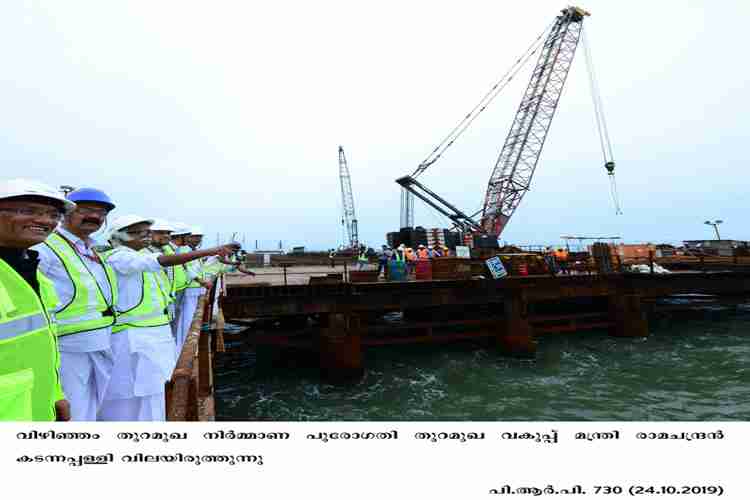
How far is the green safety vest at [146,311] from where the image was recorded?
3051 millimetres

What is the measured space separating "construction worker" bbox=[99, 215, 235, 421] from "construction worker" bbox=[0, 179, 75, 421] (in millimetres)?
1021

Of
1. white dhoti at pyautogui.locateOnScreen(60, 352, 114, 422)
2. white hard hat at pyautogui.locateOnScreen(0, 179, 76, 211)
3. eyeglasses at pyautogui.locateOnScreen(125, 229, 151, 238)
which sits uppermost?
white hard hat at pyautogui.locateOnScreen(0, 179, 76, 211)

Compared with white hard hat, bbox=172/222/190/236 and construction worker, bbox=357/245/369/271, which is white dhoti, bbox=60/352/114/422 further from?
construction worker, bbox=357/245/369/271

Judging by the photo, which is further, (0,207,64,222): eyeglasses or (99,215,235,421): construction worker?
(99,215,235,421): construction worker

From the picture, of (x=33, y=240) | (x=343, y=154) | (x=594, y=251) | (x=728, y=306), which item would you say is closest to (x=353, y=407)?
(x=33, y=240)

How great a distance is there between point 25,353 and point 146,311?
1500mm

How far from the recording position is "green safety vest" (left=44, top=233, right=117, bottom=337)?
2527 millimetres

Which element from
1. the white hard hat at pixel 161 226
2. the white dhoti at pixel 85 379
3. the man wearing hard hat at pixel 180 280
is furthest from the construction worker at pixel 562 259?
the white dhoti at pixel 85 379

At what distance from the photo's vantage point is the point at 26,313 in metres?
1.75

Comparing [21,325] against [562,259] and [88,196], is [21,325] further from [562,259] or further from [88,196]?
[562,259]

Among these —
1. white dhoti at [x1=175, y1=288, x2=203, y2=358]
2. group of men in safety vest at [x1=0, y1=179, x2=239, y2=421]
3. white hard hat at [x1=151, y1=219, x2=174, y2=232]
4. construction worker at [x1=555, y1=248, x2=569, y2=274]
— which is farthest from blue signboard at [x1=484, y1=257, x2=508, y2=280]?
group of men in safety vest at [x1=0, y1=179, x2=239, y2=421]

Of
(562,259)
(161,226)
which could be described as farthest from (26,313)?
(562,259)

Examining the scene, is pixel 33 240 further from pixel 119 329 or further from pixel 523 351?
pixel 523 351
